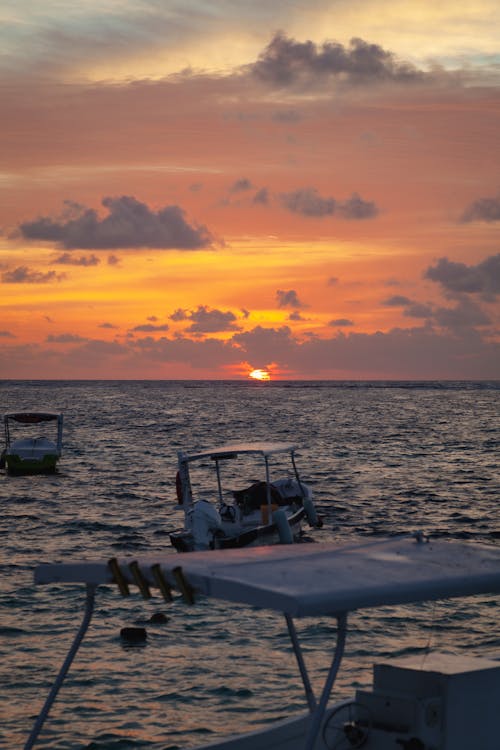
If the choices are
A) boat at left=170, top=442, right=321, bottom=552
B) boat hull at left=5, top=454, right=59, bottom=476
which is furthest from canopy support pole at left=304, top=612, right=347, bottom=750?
boat hull at left=5, top=454, right=59, bottom=476

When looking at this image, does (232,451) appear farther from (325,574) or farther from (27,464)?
(27,464)

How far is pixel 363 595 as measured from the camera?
8.05 meters

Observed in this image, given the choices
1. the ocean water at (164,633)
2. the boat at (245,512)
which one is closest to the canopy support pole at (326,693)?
the ocean water at (164,633)

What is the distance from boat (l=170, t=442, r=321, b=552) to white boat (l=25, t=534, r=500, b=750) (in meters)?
19.2

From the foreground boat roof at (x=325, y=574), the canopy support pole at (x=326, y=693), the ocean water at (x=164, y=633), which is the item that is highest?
the foreground boat roof at (x=325, y=574)

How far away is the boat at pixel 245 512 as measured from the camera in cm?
2998

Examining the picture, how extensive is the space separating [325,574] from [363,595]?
57 centimetres

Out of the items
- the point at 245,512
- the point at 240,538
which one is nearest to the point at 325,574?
the point at 240,538

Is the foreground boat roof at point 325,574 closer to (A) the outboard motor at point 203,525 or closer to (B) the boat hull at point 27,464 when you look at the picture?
(A) the outboard motor at point 203,525

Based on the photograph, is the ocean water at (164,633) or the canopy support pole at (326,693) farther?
the ocean water at (164,633)

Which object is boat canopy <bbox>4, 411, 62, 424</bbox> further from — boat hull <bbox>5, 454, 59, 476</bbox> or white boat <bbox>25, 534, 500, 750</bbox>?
white boat <bbox>25, 534, 500, 750</bbox>

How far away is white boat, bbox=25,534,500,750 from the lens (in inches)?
316

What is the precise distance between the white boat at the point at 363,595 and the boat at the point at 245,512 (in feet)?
62.8

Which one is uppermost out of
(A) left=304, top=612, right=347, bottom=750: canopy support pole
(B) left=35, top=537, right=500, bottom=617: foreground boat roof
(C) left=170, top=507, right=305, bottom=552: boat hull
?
(B) left=35, top=537, right=500, bottom=617: foreground boat roof
